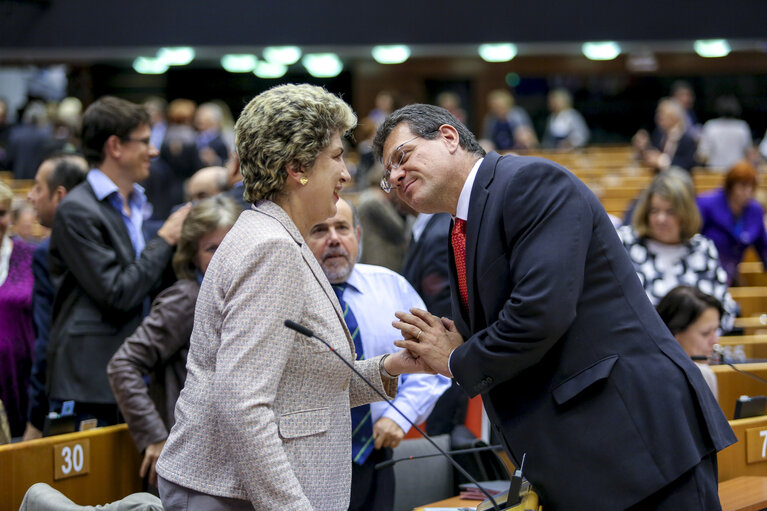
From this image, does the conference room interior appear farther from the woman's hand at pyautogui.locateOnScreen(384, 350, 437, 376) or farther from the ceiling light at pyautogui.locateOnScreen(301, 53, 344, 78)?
the woman's hand at pyautogui.locateOnScreen(384, 350, 437, 376)

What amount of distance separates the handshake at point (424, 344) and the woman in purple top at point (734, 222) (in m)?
4.11

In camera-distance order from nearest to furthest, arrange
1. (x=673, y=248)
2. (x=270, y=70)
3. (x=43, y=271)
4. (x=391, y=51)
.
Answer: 1. (x=43, y=271)
2. (x=673, y=248)
3. (x=391, y=51)
4. (x=270, y=70)

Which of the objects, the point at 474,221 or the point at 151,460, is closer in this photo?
the point at 474,221

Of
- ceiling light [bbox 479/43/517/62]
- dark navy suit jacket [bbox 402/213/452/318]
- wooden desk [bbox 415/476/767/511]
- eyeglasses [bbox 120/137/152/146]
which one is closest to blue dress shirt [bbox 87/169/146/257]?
eyeglasses [bbox 120/137/152/146]

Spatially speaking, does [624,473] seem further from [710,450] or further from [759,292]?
[759,292]

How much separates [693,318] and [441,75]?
13029mm

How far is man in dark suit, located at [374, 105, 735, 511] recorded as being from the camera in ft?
6.45

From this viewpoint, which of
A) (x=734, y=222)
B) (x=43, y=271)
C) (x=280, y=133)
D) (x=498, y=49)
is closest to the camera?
(x=280, y=133)

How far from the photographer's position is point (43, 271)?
3.92m

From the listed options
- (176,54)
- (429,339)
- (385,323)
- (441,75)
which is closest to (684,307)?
(385,323)

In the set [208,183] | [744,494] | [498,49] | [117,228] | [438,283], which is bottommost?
[744,494]

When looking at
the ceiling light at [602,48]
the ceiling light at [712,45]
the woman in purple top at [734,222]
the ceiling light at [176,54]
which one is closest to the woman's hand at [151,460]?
the woman in purple top at [734,222]

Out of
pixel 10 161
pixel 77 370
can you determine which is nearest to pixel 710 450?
pixel 77 370

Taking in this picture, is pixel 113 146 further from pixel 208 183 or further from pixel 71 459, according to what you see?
pixel 71 459
